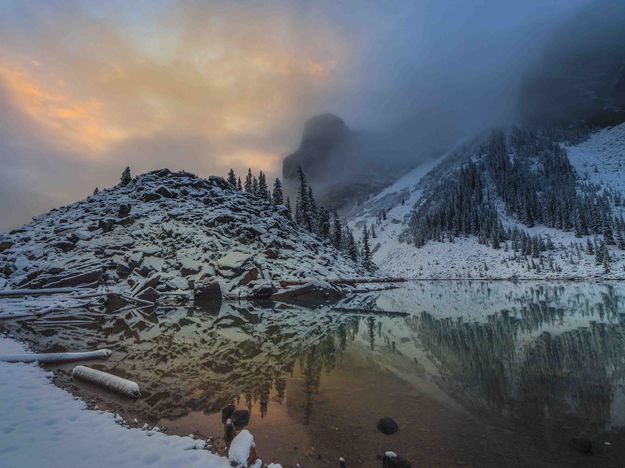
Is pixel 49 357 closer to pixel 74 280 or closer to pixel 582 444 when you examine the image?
pixel 582 444

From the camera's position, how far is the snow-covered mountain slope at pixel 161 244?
46.4 metres

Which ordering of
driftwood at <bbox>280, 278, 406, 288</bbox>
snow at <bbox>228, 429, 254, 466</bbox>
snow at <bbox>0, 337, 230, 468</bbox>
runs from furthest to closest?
driftwood at <bbox>280, 278, 406, 288</bbox> → snow at <bbox>228, 429, 254, 466</bbox> → snow at <bbox>0, 337, 230, 468</bbox>

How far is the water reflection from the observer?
Result: 1041cm

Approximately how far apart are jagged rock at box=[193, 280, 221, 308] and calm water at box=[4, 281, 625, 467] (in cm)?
1810

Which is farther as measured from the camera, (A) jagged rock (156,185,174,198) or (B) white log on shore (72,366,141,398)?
(A) jagged rock (156,185,174,198)

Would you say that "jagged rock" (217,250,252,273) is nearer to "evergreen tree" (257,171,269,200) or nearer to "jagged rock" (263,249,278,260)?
"jagged rock" (263,249,278,260)

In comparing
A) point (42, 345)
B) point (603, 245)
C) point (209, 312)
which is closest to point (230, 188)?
point (209, 312)

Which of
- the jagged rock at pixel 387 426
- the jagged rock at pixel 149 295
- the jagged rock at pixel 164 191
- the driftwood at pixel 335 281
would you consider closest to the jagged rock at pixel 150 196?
the jagged rock at pixel 164 191

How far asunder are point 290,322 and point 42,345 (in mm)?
16698

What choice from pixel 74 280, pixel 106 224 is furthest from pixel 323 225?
pixel 74 280

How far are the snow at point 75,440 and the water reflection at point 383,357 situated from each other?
1686mm

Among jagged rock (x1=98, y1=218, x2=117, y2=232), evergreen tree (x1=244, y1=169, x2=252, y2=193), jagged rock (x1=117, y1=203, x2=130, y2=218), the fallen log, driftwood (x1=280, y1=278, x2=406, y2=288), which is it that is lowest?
the fallen log

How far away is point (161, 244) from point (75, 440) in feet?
165

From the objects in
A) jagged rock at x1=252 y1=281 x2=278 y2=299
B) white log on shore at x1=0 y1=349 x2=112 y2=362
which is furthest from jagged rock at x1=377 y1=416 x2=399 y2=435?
jagged rock at x1=252 y1=281 x2=278 y2=299
